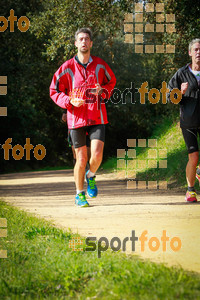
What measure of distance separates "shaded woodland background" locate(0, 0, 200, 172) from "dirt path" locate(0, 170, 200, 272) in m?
5.86

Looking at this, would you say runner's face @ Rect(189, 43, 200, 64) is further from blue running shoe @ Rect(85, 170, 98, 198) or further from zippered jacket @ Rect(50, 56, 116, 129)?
blue running shoe @ Rect(85, 170, 98, 198)

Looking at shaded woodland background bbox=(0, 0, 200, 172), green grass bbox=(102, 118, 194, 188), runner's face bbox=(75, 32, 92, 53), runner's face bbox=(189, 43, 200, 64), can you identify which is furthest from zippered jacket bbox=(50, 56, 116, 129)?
shaded woodland background bbox=(0, 0, 200, 172)

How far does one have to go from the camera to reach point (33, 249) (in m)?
5.20

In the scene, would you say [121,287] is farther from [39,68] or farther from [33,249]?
[39,68]

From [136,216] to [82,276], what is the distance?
3066 millimetres

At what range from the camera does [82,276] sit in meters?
4.17

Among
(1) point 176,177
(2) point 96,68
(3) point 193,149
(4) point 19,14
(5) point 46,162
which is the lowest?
(5) point 46,162

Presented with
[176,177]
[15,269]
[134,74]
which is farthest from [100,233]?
[134,74]

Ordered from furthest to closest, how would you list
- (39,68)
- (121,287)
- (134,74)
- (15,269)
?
(134,74) → (39,68) → (15,269) → (121,287)

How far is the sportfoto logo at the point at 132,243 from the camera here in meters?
5.03

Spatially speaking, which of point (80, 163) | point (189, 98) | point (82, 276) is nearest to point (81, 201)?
point (80, 163)

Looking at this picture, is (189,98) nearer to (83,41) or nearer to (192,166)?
(192,166)

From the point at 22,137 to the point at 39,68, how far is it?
4134 millimetres

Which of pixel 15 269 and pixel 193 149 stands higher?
pixel 193 149
